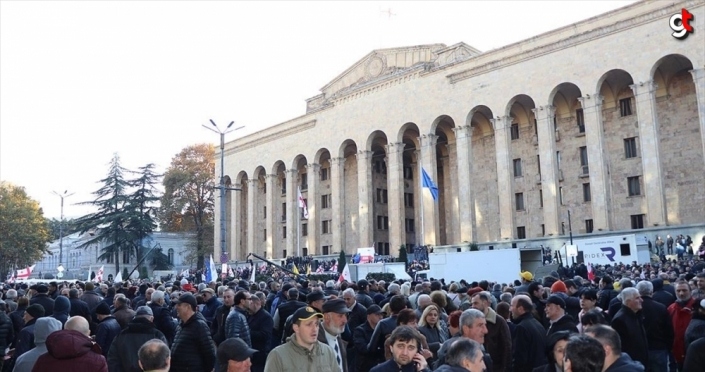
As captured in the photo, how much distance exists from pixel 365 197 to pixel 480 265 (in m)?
22.4

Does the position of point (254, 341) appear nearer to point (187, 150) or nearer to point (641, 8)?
point (641, 8)

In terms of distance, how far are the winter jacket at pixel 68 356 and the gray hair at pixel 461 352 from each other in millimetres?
2793

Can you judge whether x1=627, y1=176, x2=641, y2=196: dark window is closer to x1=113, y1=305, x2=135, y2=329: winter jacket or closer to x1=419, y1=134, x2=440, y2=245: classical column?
x1=419, y1=134, x2=440, y2=245: classical column

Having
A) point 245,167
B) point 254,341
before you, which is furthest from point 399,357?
point 245,167

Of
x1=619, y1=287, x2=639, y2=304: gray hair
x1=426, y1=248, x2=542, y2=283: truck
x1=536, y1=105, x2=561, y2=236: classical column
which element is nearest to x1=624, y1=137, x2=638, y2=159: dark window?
x1=536, y1=105, x2=561, y2=236: classical column

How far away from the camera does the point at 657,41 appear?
3044 cm

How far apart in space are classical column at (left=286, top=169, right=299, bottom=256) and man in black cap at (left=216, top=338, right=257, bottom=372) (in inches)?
1838

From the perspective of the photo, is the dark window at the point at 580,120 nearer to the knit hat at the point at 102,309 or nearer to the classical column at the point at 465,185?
the classical column at the point at 465,185

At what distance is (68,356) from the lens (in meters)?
4.82

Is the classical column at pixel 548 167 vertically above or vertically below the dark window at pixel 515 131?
below

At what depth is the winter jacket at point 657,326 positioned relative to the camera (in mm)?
7953

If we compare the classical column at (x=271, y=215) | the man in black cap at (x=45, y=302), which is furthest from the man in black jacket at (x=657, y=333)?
the classical column at (x=271, y=215)

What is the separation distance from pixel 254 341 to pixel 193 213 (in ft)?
187

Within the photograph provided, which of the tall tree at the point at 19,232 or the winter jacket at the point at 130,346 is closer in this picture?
the winter jacket at the point at 130,346
